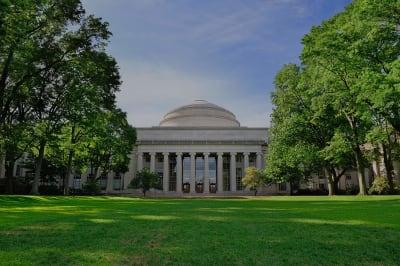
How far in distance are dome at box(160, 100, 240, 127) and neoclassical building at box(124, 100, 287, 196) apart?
0.70 m

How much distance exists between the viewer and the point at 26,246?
8.70 metres

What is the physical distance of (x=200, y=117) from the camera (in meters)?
92.4

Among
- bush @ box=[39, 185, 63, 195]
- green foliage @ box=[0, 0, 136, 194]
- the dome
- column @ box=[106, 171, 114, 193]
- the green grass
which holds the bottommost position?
the green grass

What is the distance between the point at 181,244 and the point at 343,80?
28473mm

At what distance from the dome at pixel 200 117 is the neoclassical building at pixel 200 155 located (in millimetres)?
698

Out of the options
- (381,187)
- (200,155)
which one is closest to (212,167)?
(200,155)

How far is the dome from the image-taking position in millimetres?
91750

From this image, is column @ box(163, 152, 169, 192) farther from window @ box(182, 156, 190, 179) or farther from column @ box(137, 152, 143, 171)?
column @ box(137, 152, 143, 171)

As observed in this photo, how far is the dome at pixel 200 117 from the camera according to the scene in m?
91.8

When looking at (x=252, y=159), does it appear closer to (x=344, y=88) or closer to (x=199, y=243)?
(x=344, y=88)

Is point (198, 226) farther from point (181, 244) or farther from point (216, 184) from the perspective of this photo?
point (216, 184)

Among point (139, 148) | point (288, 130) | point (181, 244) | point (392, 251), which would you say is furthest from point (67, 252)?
point (139, 148)

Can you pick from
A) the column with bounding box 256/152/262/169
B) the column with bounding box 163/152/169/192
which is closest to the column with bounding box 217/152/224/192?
the column with bounding box 256/152/262/169

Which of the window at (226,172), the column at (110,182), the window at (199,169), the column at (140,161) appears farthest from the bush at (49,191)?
the window at (226,172)
